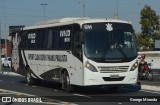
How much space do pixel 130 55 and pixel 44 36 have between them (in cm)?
570

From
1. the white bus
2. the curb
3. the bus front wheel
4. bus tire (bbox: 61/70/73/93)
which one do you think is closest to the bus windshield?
the white bus

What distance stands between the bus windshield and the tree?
4947 cm

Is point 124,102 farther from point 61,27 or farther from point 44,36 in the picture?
point 44,36

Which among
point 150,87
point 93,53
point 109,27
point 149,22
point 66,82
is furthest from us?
point 149,22

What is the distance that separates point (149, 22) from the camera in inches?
2726

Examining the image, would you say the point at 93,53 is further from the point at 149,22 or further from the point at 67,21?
the point at 149,22

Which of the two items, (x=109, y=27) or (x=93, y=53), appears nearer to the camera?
(x=93, y=53)

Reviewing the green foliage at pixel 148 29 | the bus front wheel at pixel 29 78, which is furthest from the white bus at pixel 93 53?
the green foliage at pixel 148 29

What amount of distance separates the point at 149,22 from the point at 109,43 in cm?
5062

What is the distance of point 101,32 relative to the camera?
19.7 m

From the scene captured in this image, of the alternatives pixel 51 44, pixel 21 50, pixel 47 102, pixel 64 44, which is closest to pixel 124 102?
pixel 47 102

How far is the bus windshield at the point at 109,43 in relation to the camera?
19312 millimetres

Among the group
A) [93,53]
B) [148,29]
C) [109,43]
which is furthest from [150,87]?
[148,29]

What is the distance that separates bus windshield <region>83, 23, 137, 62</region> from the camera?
760 inches
